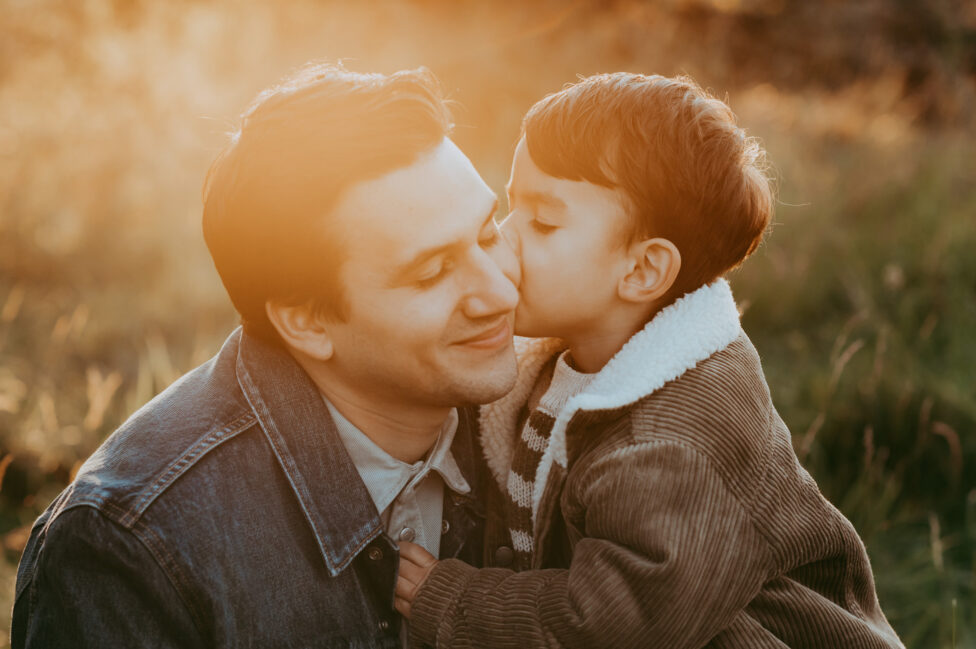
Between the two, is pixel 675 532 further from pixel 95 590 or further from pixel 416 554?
pixel 95 590

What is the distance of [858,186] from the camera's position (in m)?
6.95

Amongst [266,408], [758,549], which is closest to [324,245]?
[266,408]

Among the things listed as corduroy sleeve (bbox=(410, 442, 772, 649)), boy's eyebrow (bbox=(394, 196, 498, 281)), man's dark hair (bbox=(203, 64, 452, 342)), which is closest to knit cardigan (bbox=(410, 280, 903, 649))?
corduroy sleeve (bbox=(410, 442, 772, 649))

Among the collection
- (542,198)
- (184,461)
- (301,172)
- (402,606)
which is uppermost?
(301,172)

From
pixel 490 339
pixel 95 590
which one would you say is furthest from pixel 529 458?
pixel 95 590

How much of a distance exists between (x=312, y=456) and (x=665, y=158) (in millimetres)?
1239

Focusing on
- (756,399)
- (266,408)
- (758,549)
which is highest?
(266,408)

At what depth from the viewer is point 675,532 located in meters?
1.98

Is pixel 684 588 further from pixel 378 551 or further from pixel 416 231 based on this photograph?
pixel 416 231

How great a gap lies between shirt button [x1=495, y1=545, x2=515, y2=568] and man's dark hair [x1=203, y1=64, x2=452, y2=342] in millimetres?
825

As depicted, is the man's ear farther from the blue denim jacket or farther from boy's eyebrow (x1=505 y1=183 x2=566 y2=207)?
boy's eyebrow (x1=505 y1=183 x2=566 y2=207)

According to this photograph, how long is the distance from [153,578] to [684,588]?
3.87 feet

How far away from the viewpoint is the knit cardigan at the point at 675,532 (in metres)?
1.99

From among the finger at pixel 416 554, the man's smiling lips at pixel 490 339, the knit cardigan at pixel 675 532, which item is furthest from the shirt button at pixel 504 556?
the man's smiling lips at pixel 490 339
